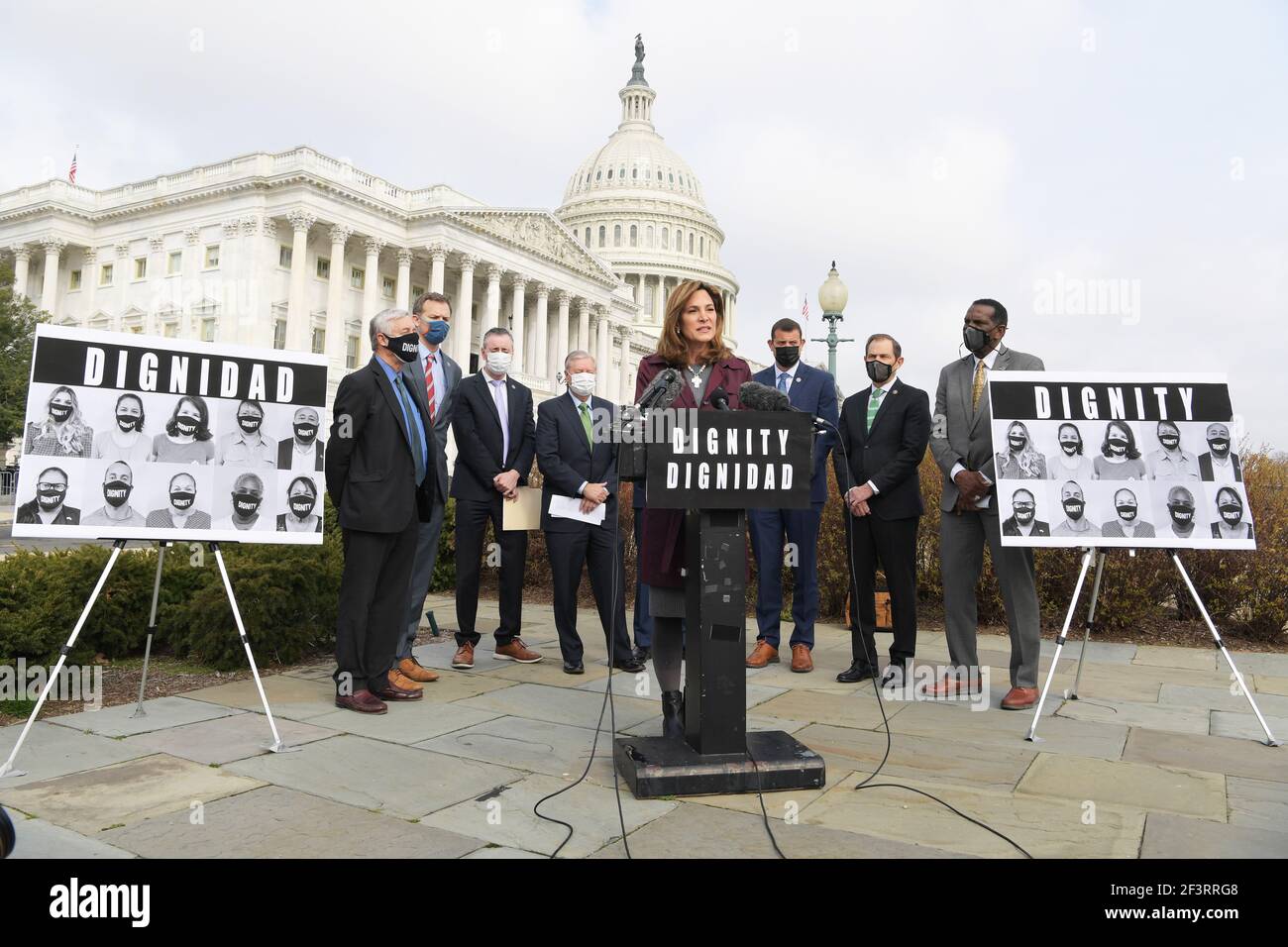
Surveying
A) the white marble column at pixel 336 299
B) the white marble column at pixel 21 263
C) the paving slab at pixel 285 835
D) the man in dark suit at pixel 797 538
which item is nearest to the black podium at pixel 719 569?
the paving slab at pixel 285 835

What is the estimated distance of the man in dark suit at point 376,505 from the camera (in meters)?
5.36

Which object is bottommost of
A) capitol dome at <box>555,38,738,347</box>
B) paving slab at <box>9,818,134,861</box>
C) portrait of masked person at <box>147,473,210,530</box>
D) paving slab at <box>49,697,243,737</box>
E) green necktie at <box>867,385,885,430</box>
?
paving slab at <box>9,818,134,861</box>

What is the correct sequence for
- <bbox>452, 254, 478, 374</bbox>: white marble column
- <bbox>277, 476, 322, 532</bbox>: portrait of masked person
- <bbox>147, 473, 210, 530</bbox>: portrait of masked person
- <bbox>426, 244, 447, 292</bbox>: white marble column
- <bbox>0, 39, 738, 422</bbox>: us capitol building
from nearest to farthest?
1. <bbox>147, 473, 210, 530</bbox>: portrait of masked person
2. <bbox>277, 476, 322, 532</bbox>: portrait of masked person
3. <bbox>0, 39, 738, 422</bbox>: us capitol building
4. <bbox>426, 244, 447, 292</bbox>: white marble column
5. <bbox>452, 254, 478, 374</bbox>: white marble column

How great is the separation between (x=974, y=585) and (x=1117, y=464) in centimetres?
119

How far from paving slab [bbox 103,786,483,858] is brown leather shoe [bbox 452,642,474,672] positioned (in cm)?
310

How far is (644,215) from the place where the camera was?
104375 mm

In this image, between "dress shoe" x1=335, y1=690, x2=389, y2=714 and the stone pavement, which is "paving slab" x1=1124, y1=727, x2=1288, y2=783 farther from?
"dress shoe" x1=335, y1=690, x2=389, y2=714

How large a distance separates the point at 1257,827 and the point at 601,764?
2672 mm

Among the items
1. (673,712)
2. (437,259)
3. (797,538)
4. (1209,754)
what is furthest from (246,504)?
(437,259)

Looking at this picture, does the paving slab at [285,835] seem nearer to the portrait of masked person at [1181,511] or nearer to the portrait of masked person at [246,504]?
the portrait of masked person at [246,504]

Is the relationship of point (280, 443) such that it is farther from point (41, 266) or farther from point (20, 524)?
point (41, 266)

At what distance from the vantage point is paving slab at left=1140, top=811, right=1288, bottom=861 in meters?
3.14

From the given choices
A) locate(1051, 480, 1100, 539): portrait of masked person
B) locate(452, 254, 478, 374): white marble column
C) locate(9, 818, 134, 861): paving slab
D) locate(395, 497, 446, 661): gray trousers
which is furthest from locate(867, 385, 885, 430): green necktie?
locate(452, 254, 478, 374): white marble column

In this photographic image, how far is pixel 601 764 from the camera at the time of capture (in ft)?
13.9
